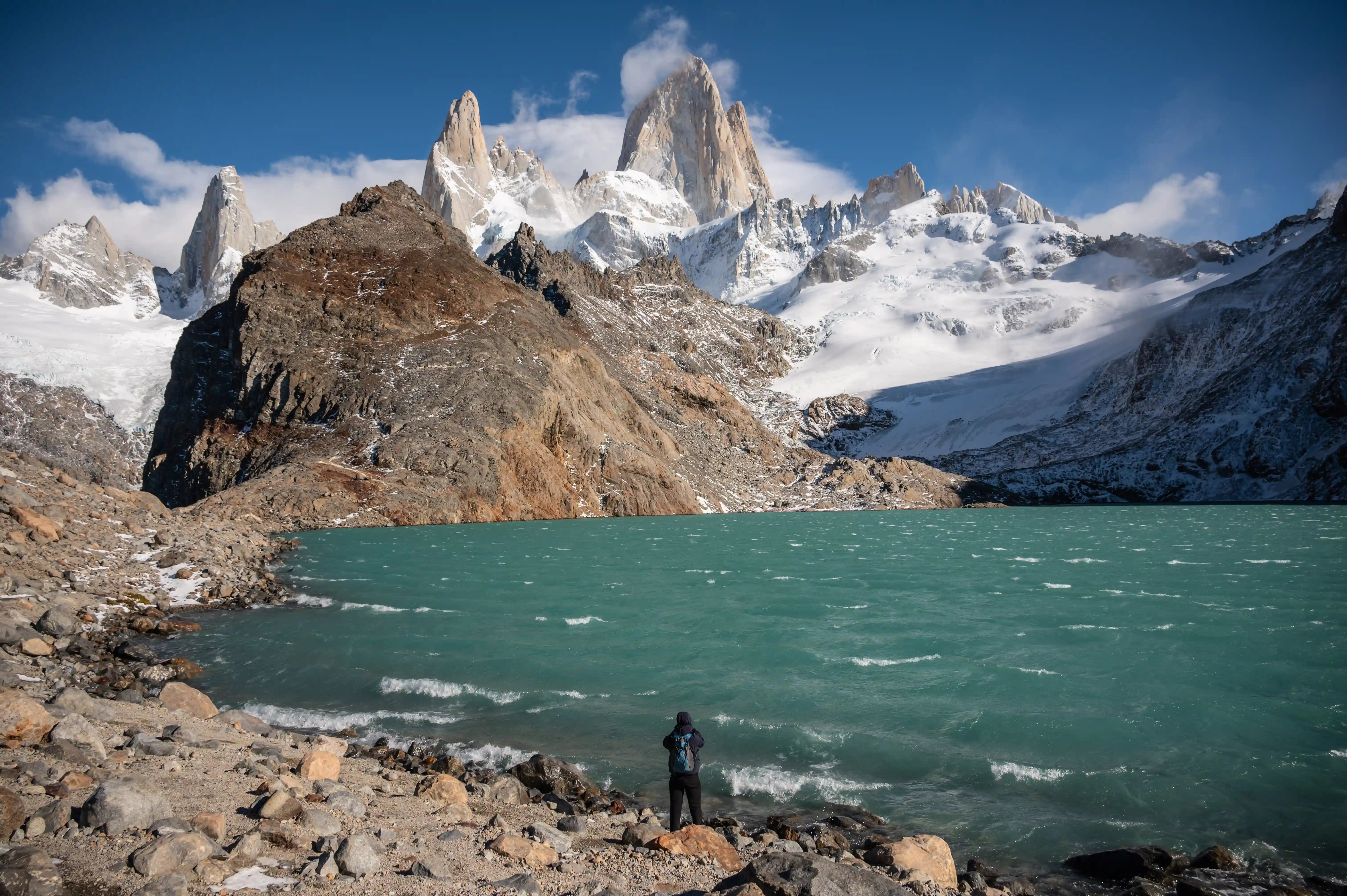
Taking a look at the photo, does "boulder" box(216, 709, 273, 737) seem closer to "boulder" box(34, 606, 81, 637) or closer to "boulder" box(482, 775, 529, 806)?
"boulder" box(482, 775, 529, 806)

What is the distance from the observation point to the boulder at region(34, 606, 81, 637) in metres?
16.9

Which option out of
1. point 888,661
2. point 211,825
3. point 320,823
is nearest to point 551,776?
point 320,823

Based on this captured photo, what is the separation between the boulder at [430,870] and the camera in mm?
7008

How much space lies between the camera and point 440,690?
1708 cm

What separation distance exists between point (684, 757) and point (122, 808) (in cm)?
628

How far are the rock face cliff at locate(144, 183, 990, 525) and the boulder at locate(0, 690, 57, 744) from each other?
5271cm

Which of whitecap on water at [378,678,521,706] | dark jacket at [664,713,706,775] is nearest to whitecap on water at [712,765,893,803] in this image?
dark jacket at [664,713,706,775]

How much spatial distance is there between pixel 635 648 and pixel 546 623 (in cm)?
447

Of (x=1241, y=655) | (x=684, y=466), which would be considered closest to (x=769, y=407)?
(x=684, y=466)

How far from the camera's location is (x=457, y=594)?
29766mm

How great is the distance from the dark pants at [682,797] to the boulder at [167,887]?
5.89 m

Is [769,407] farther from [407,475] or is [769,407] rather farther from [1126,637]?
[1126,637]

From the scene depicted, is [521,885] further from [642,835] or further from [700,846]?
[700,846]

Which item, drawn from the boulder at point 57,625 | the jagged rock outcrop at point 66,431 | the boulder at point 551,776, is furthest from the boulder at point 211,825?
the jagged rock outcrop at point 66,431
